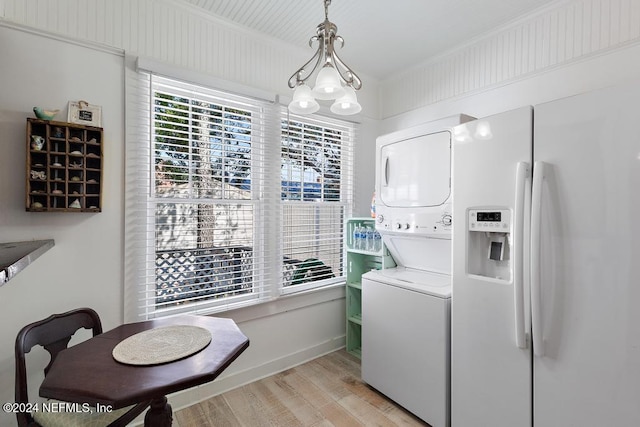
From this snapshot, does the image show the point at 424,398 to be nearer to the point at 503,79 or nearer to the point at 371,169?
the point at 371,169

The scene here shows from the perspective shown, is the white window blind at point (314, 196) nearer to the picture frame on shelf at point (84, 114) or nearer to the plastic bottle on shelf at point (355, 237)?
the plastic bottle on shelf at point (355, 237)

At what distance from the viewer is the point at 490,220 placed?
1608mm

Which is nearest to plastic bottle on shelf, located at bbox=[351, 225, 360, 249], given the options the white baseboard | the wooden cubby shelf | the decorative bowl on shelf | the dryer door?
the dryer door

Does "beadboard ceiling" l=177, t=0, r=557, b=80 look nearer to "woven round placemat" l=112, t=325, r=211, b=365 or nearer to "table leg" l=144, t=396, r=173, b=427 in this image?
"woven round placemat" l=112, t=325, r=211, b=365

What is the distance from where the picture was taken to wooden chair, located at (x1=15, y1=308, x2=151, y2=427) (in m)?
1.27

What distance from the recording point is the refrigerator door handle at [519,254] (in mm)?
1440

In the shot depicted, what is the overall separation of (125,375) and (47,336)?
0.78 metres

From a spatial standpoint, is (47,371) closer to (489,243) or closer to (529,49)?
(489,243)

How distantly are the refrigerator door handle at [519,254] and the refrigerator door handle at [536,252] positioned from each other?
46mm

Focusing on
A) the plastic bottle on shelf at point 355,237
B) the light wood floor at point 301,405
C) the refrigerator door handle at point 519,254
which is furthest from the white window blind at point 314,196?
the refrigerator door handle at point 519,254

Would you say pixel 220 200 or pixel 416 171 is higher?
pixel 416 171

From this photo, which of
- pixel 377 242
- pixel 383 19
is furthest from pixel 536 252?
pixel 383 19

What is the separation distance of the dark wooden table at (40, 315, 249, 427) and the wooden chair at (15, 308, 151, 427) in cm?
22

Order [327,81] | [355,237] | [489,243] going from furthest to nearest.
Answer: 1. [355,237]
2. [489,243]
3. [327,81]
